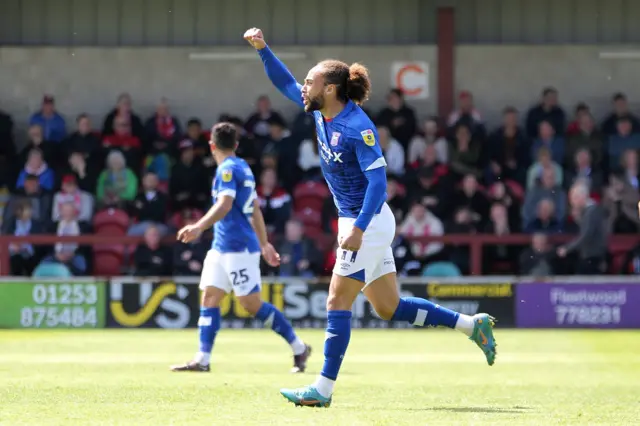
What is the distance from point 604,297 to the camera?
18094mm

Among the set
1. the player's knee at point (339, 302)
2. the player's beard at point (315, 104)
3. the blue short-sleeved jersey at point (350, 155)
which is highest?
the player's beard at point (315, 104)

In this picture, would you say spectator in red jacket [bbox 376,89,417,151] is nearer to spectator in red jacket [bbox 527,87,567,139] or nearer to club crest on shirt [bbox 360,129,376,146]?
spectator in red jacket [bbox 527,87,567,139]

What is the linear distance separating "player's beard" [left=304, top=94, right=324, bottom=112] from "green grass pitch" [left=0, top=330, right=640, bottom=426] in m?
1.78

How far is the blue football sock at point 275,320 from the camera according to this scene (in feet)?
37.1

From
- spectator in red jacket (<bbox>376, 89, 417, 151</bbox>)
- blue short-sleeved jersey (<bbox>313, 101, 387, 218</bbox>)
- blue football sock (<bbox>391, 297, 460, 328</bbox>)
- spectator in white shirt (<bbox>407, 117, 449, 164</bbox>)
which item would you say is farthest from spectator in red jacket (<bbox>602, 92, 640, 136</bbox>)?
blue short-sleeved jersey (<bbox>313, 101, 387, 218</bbox>)

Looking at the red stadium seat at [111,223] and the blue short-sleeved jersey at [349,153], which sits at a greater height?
the blue short-sleeved jersey at [349,153]

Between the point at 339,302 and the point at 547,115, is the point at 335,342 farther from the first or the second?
the point at 547,115

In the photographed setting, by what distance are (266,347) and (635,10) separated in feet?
37.3

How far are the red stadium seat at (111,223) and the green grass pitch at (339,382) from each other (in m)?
3.29

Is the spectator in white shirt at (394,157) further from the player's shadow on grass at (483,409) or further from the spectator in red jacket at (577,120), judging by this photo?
the player's shadow on grass at (483,409)

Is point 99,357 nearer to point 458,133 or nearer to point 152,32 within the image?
point 458,133

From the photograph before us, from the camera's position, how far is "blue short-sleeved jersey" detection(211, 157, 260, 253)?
36.4 ft

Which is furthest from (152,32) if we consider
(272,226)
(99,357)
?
(99,357)

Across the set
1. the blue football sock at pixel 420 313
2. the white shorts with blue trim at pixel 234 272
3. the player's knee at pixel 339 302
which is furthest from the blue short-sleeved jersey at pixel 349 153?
the white shorts with blue trim at pixel 234 272
